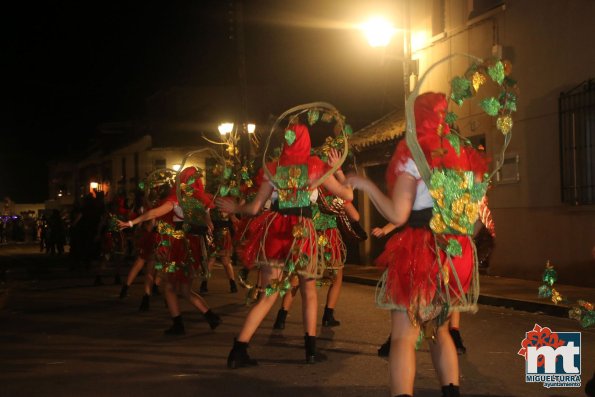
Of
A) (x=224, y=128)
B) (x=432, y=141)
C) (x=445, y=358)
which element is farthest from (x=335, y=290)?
(x=224, y=128)

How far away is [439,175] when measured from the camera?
4188 millimetres

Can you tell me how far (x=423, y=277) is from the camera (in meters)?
4.21

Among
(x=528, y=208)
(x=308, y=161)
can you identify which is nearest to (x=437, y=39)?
(x=528, y=208)

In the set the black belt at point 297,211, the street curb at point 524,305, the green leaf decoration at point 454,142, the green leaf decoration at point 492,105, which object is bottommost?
the street curb at point 524,305

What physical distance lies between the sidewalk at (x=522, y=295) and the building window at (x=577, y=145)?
162 cm

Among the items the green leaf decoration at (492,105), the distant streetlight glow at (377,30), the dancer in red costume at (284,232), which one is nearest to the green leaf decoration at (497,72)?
the green leaf decoration at (492,105)

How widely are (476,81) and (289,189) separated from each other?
2268 mm

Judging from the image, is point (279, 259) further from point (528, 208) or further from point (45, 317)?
point (528, 208)

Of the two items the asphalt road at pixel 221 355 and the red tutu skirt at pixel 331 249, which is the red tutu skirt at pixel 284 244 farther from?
the asphalt road at pixel 221 355

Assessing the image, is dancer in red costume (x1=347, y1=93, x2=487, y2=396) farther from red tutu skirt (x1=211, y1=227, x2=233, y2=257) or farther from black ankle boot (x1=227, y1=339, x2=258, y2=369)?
red tutu skirt (x1=211, y1=227, x2=233, y2=257)

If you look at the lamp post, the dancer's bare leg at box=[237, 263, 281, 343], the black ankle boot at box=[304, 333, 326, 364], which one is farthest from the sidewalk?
the dancer's bare leg at box=[237, 263, 281, 343]

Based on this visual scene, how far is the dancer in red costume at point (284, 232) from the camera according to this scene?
21.1ft

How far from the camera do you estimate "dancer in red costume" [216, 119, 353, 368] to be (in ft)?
21.1

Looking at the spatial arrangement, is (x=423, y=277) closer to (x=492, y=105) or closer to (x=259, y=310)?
(x=492, y=105)
